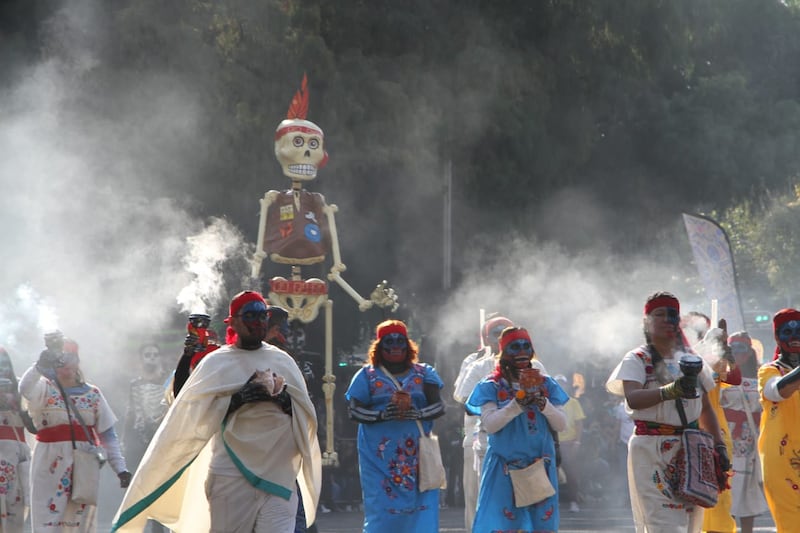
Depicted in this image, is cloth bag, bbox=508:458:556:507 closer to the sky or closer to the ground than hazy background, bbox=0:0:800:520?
closer to the ground

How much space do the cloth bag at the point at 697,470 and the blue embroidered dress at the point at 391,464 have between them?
2769 mm

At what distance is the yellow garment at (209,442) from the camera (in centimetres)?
784

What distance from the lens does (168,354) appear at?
59.8 feet

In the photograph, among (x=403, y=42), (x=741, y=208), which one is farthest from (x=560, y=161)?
(x=741, y=208)

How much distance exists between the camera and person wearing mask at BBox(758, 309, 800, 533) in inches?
384

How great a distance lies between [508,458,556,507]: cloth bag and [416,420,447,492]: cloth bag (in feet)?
3.55

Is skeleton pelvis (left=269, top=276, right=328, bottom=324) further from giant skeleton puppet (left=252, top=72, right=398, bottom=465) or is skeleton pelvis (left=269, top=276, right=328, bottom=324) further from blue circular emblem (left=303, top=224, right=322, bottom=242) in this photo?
blue circular emblem (left=303, top=224, right=322, bottom=242)

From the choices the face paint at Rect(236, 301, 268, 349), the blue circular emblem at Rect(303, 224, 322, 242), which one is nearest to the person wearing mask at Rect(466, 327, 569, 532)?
the face paint at Rect(236, 301, 268, 349)

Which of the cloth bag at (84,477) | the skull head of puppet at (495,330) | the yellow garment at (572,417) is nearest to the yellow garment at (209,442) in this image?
the cloth bag at (84,477)

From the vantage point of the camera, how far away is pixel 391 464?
1066cm

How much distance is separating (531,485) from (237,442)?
258 cm

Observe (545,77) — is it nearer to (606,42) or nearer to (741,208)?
(606,42)

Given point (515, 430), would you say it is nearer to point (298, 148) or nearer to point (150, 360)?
point (150, 360)

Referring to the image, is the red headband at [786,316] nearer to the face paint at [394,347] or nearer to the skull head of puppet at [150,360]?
the face paint at [394,347]
